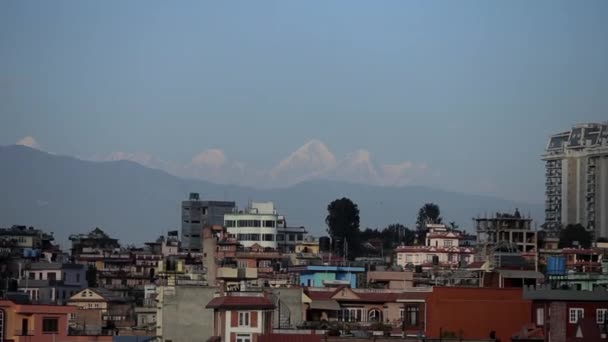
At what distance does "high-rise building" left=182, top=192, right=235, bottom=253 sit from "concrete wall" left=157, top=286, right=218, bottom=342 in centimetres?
8999

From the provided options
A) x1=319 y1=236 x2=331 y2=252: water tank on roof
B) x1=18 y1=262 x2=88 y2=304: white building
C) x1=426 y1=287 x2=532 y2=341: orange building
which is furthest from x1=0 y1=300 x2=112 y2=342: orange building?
x1=319 y1=236 x2=331 y2=252: water tank on roof

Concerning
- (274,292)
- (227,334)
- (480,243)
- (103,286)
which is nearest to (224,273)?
(274,292)

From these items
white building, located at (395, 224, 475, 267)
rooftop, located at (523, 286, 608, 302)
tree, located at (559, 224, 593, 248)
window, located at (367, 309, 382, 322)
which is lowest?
window, located at (367, 309, 382, 322)

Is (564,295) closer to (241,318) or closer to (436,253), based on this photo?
(241,318)

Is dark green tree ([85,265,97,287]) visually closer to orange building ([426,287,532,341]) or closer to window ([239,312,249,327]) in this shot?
window ([239,312,249,327])

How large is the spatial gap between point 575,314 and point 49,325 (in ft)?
69.8

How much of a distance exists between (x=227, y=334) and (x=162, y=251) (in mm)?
87292

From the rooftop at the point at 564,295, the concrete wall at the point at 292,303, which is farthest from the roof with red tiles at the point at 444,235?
the rooftop at the point at 564,295

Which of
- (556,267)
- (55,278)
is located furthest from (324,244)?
(556,267)

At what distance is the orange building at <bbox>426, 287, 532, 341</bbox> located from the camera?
68062 mm

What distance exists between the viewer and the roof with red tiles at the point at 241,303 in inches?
2694

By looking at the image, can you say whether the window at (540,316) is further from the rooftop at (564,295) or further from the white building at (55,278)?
the white building at (55,278)

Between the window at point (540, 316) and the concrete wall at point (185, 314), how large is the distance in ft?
45.9

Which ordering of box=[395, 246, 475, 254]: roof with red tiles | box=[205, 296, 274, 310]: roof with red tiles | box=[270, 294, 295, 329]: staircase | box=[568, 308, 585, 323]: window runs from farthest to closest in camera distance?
box=[395, 246, 475, 254]: roof with red tiles → box=[270, 294, 295, 329]: staircase → box=[205, 296, 274, 310]: roof with red tiles → box=[568, 308, 585, 323]: window
